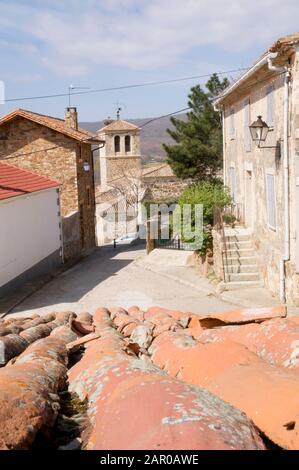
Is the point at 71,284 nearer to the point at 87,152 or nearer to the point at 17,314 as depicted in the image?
the point at 17,314

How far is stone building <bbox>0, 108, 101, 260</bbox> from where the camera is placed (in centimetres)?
2420

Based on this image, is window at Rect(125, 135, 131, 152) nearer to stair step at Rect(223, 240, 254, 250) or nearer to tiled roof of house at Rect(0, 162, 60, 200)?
tiled roof of house at Rect(0, 162, 60, 200)

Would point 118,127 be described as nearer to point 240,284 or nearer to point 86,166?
point 86,166

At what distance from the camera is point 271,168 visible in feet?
45.3

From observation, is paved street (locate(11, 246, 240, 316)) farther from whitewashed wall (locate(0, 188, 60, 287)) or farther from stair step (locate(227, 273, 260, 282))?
whitewashed wall (locate(0, 188, 60, 287))

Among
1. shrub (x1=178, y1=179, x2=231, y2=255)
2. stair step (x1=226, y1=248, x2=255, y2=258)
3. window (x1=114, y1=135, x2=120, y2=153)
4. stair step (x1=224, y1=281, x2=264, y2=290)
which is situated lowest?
stair step (x1=224, y1=281, x2=264, y2=290)

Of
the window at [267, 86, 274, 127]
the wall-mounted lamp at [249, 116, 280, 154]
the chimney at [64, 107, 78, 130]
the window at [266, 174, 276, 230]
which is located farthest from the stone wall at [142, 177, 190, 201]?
the wall-mounted lamp at [249, 116, 280, 154]

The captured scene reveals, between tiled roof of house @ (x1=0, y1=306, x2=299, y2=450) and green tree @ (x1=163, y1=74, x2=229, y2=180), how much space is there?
28773 mm

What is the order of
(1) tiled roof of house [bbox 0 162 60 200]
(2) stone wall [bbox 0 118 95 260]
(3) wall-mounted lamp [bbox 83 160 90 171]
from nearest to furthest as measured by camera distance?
(1) tiled roof of house [bbox 0 162 60 200] → (2) stone wall [bbox 0 118 95 260] → (3) wall-mounted lamp [bbox 83 160 90 171]

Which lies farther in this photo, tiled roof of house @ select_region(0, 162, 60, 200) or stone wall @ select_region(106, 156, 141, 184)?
stone wall @ select_region(106, 156, 141, 184)

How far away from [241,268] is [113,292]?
411 centimetres

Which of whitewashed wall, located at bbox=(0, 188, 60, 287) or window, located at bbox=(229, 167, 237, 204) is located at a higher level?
window, located at bbox=(229, 167, 237, 204)

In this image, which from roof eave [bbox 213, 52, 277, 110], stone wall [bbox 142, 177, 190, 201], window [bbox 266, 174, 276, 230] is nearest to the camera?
roof eave [bbox 213, 52, 277, 110]
